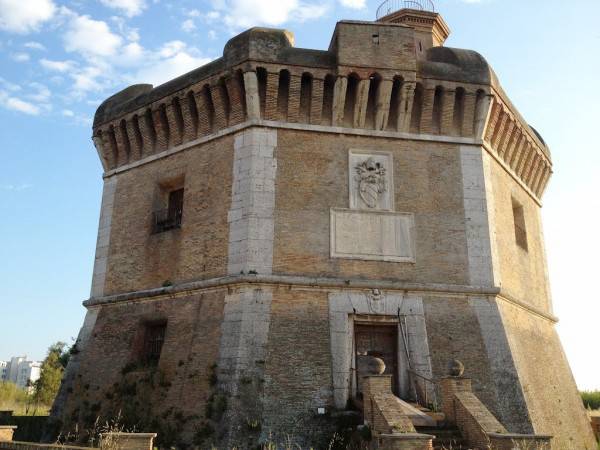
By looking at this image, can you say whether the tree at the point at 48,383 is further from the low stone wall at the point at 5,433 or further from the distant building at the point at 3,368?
the distant building at the point at 3,368

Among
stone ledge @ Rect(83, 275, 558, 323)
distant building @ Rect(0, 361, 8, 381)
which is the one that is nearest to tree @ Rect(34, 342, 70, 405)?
stone ledge @ Rect(83, 275, 558, 323)

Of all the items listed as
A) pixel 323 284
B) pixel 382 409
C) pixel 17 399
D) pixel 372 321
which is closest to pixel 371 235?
pixel 323 284

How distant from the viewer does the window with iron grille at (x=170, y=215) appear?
44.2 feet

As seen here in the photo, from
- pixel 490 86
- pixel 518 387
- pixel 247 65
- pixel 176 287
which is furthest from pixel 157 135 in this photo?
pixel 518 387

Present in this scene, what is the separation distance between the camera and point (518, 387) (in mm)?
11188

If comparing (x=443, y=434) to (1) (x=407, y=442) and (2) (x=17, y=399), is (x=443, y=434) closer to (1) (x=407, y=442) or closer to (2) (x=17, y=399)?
(1) (x=407, y=442)

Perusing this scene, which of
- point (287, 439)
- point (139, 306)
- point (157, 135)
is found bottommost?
point (287, 439)

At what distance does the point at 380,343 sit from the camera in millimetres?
11578

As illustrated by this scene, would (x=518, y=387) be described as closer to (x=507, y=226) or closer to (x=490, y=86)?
(x=507, y=226)

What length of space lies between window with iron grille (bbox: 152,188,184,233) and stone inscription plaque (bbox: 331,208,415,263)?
385 centimetres

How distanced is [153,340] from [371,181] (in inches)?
234

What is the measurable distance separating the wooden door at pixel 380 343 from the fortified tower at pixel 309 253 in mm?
40

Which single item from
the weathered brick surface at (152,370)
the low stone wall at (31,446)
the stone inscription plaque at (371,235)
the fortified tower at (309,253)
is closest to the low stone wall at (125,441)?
the low stone wall at (31,446)

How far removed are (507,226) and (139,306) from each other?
29.2 ft
